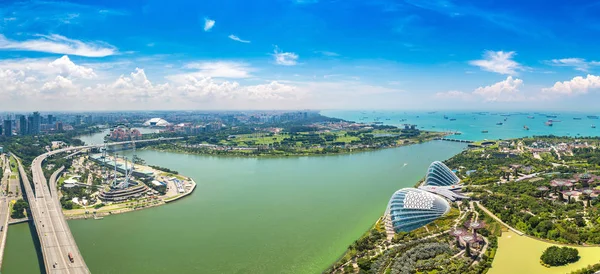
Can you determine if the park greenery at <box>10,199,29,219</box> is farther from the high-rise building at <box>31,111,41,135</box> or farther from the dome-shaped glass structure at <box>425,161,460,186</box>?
the high-rise building at <box>31,111,41,135</box>

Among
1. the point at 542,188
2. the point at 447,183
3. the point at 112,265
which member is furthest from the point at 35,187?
the point at 542,188

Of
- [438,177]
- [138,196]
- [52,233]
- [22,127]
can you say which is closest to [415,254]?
[438,177]

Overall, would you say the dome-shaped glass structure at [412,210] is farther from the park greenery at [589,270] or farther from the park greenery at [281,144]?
the park greenery at [281,144]

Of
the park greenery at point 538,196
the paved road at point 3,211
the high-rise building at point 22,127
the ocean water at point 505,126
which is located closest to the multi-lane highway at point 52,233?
the paved road at point 3,211

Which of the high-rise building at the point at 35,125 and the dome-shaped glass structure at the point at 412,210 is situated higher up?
the high-rise building at the point at 35,125

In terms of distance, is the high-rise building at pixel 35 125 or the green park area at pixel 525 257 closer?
the green park area at pixel 525 257

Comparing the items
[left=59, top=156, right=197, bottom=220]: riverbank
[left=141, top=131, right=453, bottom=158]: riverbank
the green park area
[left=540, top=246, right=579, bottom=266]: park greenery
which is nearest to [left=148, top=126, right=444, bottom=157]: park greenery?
[left=141, top=131, right=453, bottom=158]: riverbank

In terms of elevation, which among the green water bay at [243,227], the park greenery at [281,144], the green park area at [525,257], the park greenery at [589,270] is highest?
the park greenery at [281,144]
